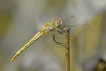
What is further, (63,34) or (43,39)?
(43,39)

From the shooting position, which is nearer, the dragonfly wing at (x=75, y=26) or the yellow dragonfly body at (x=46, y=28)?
the yellow dragonfly body at (x=46, y=28)

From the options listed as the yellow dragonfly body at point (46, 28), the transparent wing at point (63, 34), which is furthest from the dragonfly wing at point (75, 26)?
the yellow dragonfly body at point (46, 28)

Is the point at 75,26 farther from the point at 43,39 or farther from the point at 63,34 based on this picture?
the point at 43,39

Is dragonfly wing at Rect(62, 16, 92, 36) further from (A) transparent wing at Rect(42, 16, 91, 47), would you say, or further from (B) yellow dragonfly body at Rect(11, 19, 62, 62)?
(B) yellow dragonfly body at Rect(11, 19, 62, 62)

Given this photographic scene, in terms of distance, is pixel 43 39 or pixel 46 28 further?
pixel 43 39

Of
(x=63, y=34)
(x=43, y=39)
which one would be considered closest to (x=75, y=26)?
(x=63, y=34)

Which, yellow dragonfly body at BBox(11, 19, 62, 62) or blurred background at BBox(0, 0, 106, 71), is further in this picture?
blurred background at BBox(0, 0, 106, 71)

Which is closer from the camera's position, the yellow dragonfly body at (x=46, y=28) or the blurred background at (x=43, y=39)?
the yellow dragonfly body at (x=46, y=28)

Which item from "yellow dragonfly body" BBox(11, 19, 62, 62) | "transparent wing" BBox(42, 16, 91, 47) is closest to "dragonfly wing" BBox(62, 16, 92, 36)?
"transparent wing" BBox(42, 16, 91, 47)

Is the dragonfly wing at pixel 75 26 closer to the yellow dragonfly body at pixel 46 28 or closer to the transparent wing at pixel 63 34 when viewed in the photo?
the transparent wing at pixel 63 34
